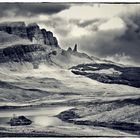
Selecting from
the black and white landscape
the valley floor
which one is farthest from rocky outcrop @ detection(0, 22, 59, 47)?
the valley floor

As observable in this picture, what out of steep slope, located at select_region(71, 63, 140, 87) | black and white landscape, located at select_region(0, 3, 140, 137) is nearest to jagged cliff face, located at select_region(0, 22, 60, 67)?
black and white landscape, located at select_region(0, 3, 140, 137)

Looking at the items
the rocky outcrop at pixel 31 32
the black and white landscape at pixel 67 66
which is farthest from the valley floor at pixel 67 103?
the rocky outcrop at pixel 31 32

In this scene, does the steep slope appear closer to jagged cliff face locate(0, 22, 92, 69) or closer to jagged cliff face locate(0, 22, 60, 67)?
jagged cliff face locate(0, 22, 92, 69)

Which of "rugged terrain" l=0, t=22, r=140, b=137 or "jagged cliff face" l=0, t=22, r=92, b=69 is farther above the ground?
"jagged cliff face" l=0, t=22, r=92, b=69

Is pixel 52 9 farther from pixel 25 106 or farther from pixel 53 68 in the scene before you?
pixel 25 106

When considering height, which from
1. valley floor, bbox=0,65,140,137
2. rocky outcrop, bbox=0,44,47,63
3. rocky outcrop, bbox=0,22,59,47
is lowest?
valley floor, bbox=0,65,140,137

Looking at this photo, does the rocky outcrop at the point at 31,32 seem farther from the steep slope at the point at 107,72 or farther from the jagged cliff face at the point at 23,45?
A: the steep slope at the point at 107,72

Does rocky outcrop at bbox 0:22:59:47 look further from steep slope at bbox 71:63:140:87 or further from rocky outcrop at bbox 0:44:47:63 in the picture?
steep slope at bbox 71:63:140:87

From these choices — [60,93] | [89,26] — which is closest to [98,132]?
[60,93]
